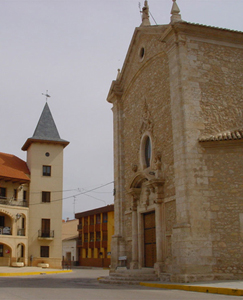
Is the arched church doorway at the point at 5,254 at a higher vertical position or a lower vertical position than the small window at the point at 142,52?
lower

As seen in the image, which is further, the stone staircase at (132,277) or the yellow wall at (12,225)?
the yellow wall at (12,225)

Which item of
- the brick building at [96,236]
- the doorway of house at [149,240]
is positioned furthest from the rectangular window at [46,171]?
the doorway of house at [149,240]

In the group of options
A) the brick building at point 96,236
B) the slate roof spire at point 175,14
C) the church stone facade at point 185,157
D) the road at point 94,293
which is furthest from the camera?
the brick building at point 96,236

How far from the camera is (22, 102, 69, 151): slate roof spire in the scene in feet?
129

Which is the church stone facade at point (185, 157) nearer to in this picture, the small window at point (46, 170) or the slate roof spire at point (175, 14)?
the slate roof spire at point (175, 14)

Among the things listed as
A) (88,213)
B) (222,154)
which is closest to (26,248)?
(88,213)

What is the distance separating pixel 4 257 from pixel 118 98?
20.5 metres

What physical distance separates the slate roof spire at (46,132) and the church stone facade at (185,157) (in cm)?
2058

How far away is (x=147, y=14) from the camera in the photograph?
21609 mm

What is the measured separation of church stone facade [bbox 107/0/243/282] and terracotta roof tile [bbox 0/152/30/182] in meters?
18.5

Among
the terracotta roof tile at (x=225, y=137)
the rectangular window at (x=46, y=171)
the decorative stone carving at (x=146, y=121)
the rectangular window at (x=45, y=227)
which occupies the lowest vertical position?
the rectangular window at (x=45, y=227)

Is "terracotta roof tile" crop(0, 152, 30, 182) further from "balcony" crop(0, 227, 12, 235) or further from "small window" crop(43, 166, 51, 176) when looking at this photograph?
"balcony" crop(0, 227, 12, 235)

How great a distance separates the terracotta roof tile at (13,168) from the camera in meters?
36.0

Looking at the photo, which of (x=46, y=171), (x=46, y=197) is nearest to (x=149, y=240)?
(x=46, y=197)
